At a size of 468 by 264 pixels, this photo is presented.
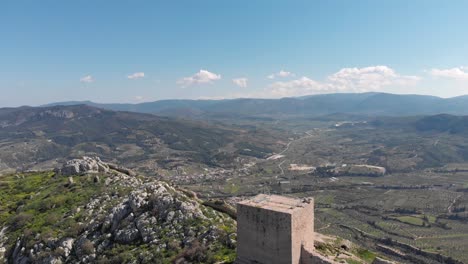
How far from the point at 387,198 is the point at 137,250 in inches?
5748

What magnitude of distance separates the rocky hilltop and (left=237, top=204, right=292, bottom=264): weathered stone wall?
4.39 meters

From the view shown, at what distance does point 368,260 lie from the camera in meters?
30.9

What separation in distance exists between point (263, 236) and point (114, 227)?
23.3 m

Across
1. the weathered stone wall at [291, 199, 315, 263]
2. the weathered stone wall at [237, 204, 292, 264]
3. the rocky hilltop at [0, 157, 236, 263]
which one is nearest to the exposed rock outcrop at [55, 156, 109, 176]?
the rocky hilltop at [0, 157, 236, 263]

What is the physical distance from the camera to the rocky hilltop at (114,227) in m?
36.6

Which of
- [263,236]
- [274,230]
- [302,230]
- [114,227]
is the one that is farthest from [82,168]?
[302,230]

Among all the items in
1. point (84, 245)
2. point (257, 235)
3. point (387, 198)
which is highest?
point (257, 235)

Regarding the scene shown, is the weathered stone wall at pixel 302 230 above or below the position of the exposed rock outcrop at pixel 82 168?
above

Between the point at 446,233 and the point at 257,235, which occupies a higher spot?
the point at 257,235

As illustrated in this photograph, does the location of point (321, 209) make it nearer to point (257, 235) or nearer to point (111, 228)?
point (111, 228)

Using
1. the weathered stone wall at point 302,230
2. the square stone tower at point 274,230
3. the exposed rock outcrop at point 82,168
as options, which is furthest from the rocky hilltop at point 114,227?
the exposed rock outcrop at point 82,168

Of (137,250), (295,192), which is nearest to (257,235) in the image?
(137,250)

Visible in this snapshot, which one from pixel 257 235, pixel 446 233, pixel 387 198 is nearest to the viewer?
pixel 257 235

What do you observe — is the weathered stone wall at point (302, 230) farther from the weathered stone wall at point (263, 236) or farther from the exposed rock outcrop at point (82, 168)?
the exposed rock outcrop at point (82, 168)
